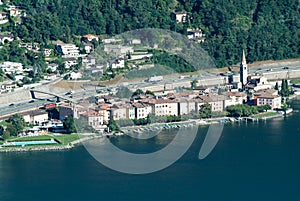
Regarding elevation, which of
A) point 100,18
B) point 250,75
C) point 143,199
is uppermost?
point 100,18

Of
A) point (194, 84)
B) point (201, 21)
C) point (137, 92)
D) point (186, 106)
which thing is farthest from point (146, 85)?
point (201, 21)

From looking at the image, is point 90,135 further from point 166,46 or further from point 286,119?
point 166,46

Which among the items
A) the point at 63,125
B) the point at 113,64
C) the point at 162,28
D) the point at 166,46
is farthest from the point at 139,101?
the point at 162,28

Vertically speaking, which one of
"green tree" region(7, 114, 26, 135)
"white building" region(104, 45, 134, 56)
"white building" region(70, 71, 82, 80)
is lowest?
"green tree" region(7, 114, 26, 135)

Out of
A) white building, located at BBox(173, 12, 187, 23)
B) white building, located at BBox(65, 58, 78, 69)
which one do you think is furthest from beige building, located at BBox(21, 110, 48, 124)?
white building, located at BBox(173, 12, 187, 23)

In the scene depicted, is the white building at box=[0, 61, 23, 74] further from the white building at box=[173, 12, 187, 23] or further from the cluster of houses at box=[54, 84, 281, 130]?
the white building at box=[173, 12, 187, 23]

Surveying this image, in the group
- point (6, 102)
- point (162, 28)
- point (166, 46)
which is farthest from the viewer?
point (162, 28)

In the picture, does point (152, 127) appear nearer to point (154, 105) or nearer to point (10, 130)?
point (154, 105)

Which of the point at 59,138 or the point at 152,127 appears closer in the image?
the point at 59,138
